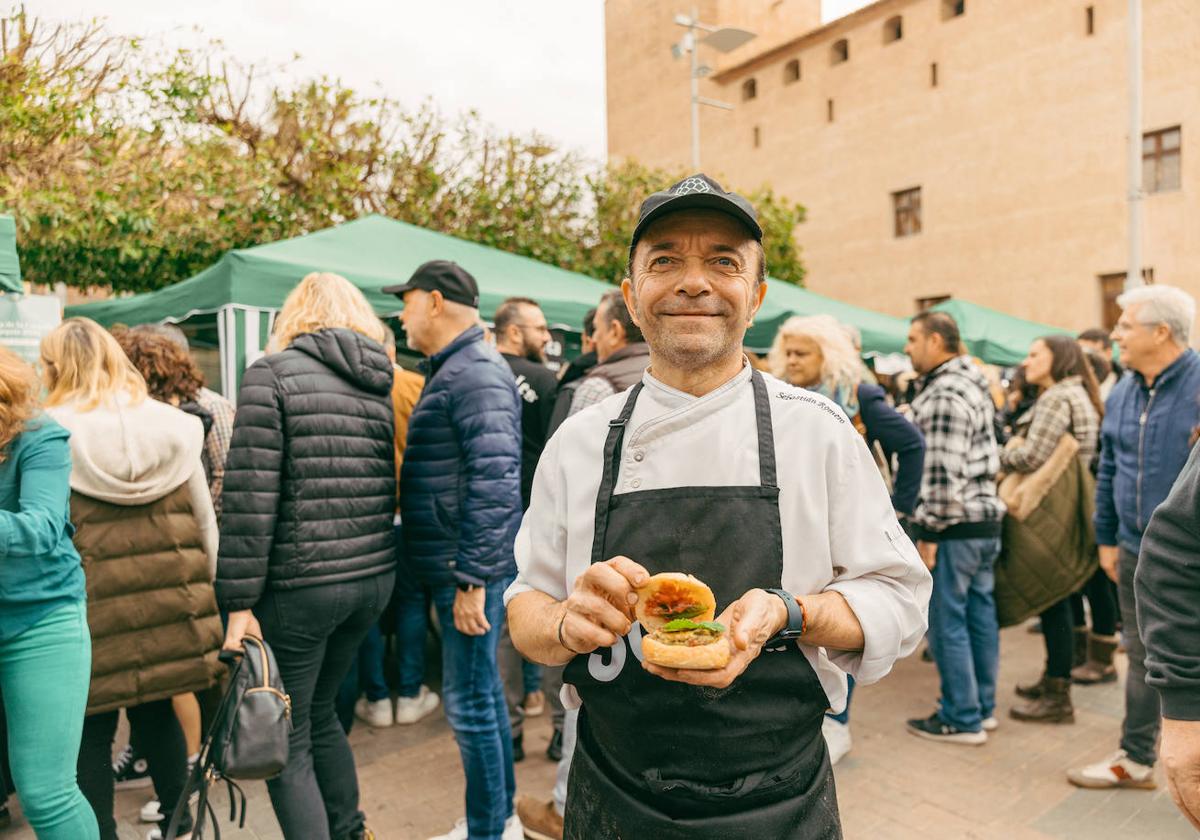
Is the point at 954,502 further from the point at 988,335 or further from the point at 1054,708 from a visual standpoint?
the point at 988,335

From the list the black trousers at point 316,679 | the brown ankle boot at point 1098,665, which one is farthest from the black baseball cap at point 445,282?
the brown ankle boot at point 1098,665

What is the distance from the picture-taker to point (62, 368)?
2.90 m

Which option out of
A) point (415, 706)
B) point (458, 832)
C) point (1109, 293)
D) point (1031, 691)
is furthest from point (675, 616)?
point (1109, 293)

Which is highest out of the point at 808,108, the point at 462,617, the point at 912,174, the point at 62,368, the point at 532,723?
the point at 808,108

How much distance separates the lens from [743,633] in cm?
128

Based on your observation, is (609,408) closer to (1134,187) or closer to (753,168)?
(1134,187)

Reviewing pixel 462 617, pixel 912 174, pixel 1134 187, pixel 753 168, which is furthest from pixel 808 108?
pixel 462 617

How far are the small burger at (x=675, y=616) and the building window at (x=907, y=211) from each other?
2544 cm

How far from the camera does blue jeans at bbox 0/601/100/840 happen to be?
2.34 metres

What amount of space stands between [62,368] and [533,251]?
10.7 m

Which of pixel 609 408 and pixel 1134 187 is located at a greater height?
pixel 1134 187

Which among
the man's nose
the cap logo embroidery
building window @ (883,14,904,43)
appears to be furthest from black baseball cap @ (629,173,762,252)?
building window @ (883,14,904,43)

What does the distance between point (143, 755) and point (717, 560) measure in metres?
2.81

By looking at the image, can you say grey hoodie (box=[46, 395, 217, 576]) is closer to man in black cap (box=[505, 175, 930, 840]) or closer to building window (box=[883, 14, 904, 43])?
man in black cap (box=[505, 175, 930, 840])
